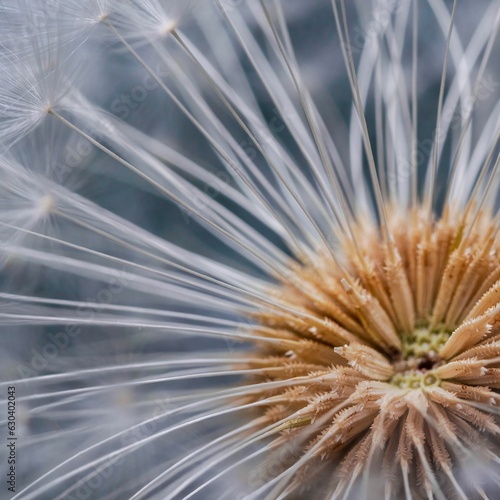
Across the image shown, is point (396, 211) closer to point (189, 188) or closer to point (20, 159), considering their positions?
point (189, 188)

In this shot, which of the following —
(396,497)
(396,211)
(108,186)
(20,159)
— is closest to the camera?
(396,497)

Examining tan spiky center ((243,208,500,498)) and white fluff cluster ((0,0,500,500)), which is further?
white fluff cluster ((0,0,500,500))

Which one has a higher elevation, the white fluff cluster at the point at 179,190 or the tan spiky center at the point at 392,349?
the white fluff cluster at the point at 179,190

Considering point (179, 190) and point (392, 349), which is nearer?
point (392, 349)

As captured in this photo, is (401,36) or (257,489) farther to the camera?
(401,36)

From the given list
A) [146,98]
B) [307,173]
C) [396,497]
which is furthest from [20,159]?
[396,497]

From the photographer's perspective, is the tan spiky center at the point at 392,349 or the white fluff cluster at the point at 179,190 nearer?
the tan spiky center at the point at 392,349

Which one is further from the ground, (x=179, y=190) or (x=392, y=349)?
(x=179, y=190)

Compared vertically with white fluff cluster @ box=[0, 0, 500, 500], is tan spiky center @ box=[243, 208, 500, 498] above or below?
below
